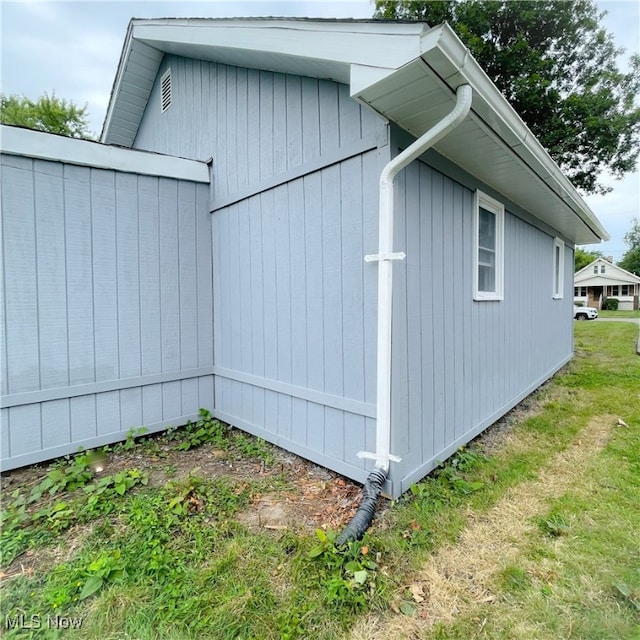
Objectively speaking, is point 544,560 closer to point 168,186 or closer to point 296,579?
point 296,579

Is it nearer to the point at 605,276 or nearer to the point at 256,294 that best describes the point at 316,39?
the point at 256,294

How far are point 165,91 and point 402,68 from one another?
4.40 m

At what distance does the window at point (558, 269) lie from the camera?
617 cm

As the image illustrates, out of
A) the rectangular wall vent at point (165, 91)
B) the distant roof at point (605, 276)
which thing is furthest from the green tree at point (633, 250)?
the rectangular wall vent at point (165, 91)

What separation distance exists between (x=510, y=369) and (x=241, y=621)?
152 inches

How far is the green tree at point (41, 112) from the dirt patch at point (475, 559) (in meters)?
19.6

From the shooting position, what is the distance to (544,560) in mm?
1884

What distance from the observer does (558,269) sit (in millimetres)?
6574

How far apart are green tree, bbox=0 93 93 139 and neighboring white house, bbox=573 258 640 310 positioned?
3873 cm

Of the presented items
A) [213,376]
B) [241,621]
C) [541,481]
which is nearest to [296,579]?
[241,621]

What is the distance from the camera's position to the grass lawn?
60.0 inches

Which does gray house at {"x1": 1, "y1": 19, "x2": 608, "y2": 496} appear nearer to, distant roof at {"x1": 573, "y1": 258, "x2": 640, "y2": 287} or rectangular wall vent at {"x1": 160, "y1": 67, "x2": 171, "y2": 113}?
rectangular wall vent at {"x1": 160, "y1": 67, "x2": 171, "y2": 113}

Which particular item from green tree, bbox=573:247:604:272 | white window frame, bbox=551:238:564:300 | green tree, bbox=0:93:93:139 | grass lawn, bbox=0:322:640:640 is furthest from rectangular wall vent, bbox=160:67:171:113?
green tree, bbox=573:247:604:272

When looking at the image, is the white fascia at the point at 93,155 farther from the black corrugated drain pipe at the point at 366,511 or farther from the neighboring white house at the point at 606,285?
the neighboring white house at the point at 606,285
